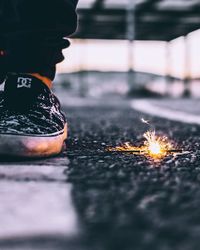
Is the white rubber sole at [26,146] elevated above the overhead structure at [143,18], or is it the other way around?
the overhead structure at [143,18]

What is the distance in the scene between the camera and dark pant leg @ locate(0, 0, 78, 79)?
126cm

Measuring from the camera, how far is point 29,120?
1084mm

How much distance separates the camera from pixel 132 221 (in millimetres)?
530

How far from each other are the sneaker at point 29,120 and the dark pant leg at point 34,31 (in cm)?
7

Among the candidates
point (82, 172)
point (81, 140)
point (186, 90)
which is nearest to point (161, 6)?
point (186, 90)

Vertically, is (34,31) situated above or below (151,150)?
above

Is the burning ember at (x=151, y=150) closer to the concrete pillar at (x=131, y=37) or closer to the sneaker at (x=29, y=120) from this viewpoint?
the sneaker at (x=29, y=120)

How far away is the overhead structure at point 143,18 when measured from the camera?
320 inches

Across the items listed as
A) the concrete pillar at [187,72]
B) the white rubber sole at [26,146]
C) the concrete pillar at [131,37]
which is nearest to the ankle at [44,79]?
the white rubber sole at [26,146]

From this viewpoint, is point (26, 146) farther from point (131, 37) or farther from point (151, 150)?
point (131, 37)

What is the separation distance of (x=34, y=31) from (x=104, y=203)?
2.60ft

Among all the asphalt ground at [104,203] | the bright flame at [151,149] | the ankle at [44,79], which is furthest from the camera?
the ankle at [44,79]

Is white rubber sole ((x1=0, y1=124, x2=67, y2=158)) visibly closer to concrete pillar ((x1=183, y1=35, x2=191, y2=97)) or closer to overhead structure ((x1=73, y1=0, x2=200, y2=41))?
overhead structure ((x1=73, y1=0, x2=200, y2=41))

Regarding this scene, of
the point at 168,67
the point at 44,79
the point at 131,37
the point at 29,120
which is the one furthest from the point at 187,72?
the point at 29,120
